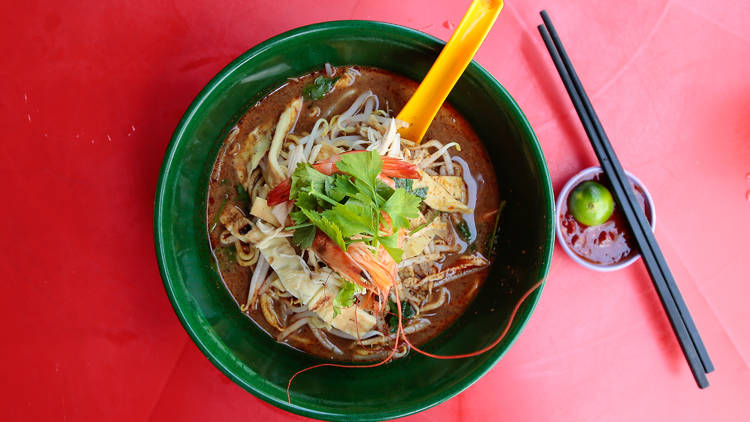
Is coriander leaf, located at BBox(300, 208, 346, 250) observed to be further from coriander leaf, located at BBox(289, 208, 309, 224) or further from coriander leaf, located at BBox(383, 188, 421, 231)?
coriander leaf, located at BBox(383, 188, 421, 231)

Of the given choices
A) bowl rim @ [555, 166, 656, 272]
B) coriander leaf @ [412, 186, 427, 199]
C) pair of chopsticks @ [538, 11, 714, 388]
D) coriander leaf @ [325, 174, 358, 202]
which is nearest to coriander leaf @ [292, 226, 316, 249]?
coriander leaf @ [325, 174, 358, 202]

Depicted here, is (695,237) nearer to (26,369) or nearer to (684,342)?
(684,342)

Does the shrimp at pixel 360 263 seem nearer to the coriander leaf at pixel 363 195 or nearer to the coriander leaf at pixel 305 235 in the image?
the coriander leaf at pixel 305 235

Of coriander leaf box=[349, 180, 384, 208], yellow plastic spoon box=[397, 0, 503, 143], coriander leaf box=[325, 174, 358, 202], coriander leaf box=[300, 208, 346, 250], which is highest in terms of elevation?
yellow plastic spoon box=[397, 0, 503, 143]

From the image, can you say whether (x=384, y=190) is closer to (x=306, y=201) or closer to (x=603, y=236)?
(x=306, y=201)

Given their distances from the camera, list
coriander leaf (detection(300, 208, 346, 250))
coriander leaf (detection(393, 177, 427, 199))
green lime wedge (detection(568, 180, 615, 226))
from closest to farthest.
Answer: coriander leaf (detection(300, 208, 346, 250))
coriander leaf (detection(393, 177, 427, 199))
green lime wedge (detection(568, 180, 615, 226))

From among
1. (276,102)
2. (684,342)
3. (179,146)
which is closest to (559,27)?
(276,102)

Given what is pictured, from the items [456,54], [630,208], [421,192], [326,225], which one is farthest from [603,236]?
[326,225]
